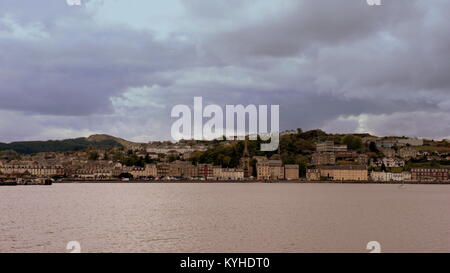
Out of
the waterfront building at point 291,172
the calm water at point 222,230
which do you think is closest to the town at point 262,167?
the waterfront building at point 291,172

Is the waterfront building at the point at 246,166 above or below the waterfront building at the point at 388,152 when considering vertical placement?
below

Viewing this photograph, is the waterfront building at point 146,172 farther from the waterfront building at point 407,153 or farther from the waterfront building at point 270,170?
the waterfront building at point 407,153

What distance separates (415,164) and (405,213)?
399ft

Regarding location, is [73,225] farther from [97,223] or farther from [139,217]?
[139,217]

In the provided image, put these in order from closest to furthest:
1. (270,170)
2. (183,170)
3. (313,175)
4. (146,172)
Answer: (313,175) < (270,170) < (183,170) < (146,172)

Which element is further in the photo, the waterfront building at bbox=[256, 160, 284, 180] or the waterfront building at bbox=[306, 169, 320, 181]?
the waterfront building at bbox=[256, 160, 284, 180]

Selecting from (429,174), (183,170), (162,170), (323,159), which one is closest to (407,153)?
(323,159)

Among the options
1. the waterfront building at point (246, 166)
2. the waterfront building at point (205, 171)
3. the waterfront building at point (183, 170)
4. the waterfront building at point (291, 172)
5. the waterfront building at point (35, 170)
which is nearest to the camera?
the waterfront building at point (291, 172)

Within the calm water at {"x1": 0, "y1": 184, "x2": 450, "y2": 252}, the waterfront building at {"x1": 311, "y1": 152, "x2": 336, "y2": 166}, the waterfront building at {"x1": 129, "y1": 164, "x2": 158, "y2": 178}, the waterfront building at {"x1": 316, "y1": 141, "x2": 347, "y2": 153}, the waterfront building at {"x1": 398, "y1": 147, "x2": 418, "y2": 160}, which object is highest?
the waterfront building at {"x1": 316, "y1": 141, "x2": 347, "y2": 153}

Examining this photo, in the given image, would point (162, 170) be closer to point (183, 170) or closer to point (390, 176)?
point (183, 170)

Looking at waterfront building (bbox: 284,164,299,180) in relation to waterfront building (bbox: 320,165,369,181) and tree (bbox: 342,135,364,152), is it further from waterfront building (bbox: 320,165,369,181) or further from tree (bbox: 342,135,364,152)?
tree (bbox: 342,135,364,152)

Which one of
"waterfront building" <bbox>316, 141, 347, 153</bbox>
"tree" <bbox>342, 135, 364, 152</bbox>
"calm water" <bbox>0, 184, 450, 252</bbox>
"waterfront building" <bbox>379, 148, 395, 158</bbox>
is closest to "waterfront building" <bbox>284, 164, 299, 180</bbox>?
"waterfront building" <bbox>316, 141, 347, 153</bbox>

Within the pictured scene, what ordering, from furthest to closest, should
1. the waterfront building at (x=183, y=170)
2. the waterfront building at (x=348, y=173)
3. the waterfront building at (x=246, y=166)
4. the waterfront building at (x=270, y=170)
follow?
the waterfront building at (x=246, y=166) < the waterfront building at (x=183, y=170) < the waterfront building at (x=270, y=170) < the waterfront building at (x=348, y=173)

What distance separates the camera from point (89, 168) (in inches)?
6250
